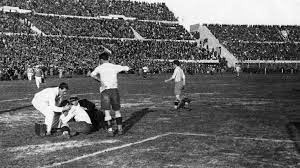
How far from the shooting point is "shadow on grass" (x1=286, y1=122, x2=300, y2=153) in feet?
30.3

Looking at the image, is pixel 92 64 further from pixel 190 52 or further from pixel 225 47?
pixel 225 47

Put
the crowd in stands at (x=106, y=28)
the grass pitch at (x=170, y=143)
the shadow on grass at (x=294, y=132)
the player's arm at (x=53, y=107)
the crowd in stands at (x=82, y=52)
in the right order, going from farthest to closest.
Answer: the crowd in stands at (x=106, y=28) < the crowd in stands at (x=82, y=52) < the player's arm at (x=53, y=107) < the shadow on grass at (x=294, y=132) < the grass pitch at (x=170, y=143)

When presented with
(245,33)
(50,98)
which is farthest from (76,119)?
(245,33)

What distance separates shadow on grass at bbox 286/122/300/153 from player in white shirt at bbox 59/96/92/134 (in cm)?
471

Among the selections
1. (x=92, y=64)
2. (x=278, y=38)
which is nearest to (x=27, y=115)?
(x=92, y=64)

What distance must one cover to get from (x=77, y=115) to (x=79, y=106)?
0.23 meters

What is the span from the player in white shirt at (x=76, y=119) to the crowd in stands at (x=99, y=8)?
57008 millimetres

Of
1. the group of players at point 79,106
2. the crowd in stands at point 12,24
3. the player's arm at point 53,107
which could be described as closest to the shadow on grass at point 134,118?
the group of players at point 79,106

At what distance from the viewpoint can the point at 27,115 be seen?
15227mm

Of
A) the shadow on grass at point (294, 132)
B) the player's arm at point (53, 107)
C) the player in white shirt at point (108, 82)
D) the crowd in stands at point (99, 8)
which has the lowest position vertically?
the shadow on grass at point (294, 132)

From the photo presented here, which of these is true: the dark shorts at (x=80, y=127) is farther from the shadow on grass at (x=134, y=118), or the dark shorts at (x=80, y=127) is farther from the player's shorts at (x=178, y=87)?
the player's shorts at (x=178, y=87)

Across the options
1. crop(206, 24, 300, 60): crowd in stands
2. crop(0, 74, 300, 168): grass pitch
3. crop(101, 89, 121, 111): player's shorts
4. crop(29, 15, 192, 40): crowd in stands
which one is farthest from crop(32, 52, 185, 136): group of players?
crop(206, 24, 300, 60): crowd in stands

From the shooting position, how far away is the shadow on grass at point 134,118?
1211 cm

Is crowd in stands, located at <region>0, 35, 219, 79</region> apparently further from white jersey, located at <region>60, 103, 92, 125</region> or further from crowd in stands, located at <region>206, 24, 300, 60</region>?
white jersey, located at <region>60, 103, 92, 125</region>
